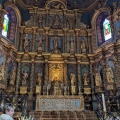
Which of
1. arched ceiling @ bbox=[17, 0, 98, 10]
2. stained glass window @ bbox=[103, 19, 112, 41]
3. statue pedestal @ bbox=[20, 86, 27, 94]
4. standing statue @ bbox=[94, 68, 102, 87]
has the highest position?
arched ceiling @ bbox=[17, 0, 98, 10]

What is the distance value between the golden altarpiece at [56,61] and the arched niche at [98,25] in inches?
4.4

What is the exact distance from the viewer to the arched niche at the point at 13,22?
1686 centimetres

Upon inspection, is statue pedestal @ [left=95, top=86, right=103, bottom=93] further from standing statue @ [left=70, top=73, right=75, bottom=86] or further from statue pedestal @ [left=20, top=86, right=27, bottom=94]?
statue pedestal @ [left=20, top=86, right=27, bottom=94]

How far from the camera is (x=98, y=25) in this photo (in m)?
18.2

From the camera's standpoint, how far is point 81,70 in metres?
16.8

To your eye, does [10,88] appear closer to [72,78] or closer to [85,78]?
[72,78]

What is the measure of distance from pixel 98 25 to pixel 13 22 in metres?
8.69

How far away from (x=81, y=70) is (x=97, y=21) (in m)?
5.56

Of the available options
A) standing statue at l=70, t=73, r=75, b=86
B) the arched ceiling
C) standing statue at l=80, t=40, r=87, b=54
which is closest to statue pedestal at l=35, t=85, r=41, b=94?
standing statue at l=70, t=73, r=75, b=86

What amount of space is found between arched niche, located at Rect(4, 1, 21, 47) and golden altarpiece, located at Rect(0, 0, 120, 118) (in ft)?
0.73

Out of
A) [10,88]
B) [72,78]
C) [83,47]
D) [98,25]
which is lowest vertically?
[10,88]

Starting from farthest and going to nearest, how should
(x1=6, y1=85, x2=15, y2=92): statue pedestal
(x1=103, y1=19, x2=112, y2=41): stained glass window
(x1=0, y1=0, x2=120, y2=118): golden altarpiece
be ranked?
(x1=103, y1=19, x2=112, y2=41): stained glass window → (x1=6, y1=85, x2=15, y2=92): statue pedestal → (x1=0, y1=0, x2=120, y2=118): golden altarpiece

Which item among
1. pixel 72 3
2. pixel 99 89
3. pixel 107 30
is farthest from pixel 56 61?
pixel 72 3

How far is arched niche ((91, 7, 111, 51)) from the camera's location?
57.1 ft
